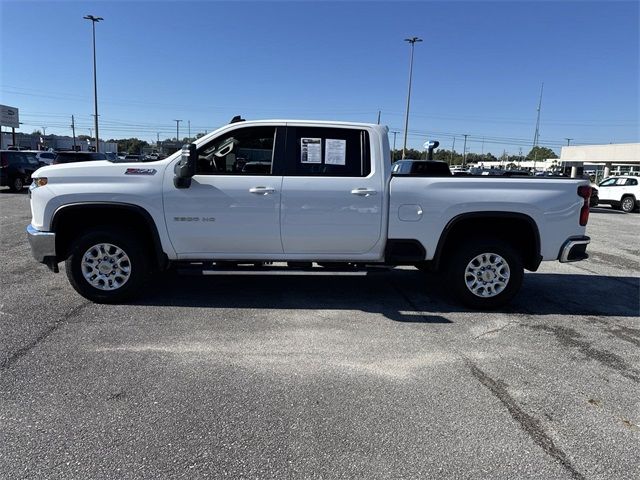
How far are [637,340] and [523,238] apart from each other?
5.10 feet

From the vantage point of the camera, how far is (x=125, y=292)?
5.33 m

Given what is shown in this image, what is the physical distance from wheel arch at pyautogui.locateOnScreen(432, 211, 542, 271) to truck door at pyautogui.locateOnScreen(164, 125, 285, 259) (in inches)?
74.9

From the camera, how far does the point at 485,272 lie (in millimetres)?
5477

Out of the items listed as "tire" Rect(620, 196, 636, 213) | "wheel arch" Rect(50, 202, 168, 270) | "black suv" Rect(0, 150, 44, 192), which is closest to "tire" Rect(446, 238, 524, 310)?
"wheel arch" Rect(50, 202, 168, 270)

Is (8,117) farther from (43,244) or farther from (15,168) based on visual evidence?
(43,244)

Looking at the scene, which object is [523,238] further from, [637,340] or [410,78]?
[410,78]

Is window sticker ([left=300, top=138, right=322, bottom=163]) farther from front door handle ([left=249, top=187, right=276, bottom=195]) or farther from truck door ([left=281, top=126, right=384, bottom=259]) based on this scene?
front door handle ([left=249, top=187, right=276, bottom=195])

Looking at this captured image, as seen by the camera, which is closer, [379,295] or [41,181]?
[41,181]

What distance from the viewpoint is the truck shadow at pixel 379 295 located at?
5555 mm

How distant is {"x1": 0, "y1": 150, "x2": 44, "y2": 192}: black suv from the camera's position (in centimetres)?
1986

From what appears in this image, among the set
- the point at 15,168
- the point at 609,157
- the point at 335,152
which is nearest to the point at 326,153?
the point at 335,152

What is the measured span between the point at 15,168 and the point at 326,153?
1961 centimetres

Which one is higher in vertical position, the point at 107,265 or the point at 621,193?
the point at 621,193

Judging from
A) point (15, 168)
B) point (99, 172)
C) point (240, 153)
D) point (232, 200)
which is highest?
point (240, 153)
